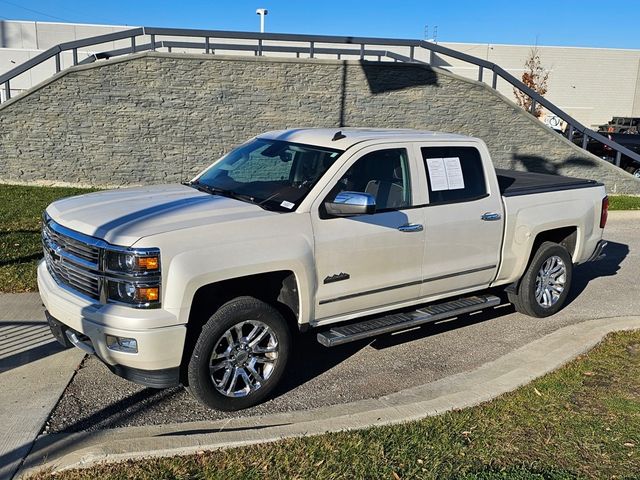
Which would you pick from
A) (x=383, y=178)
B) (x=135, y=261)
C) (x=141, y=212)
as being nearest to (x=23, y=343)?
(x=141, y=212)

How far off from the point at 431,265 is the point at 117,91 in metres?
10.0

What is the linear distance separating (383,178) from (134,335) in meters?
2.36

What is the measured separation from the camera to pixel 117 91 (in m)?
13.0

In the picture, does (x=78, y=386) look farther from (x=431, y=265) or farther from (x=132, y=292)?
(x=431, y=265)

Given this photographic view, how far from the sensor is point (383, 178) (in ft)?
16.3

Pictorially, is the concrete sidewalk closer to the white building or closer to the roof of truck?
the roof of truck

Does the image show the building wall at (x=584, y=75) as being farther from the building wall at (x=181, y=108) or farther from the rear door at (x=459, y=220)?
the rear door at (x=459, y=220)

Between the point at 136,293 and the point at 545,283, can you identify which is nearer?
the point at 136,293

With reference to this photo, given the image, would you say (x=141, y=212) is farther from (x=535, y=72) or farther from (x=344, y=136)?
(x=535, y=72)

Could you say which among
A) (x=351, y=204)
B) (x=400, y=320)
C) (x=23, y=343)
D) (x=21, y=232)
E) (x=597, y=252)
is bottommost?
(x=23, y=343)

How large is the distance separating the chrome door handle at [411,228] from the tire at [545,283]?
183 cm

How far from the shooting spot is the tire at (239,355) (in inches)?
155

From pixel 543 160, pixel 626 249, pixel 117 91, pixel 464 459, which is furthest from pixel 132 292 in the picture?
pixel 543 160

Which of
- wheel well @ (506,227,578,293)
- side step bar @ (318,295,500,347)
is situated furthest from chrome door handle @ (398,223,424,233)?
wheel well @ (506,227,578,293)
